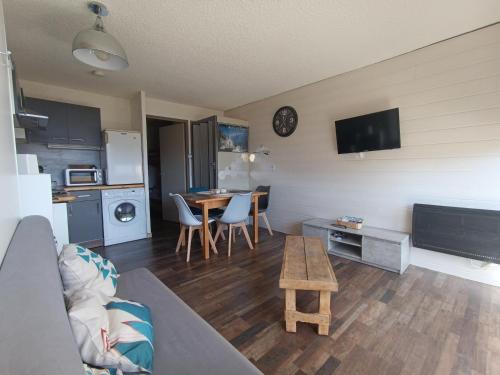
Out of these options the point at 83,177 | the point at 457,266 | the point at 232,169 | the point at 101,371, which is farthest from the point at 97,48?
the point at 457,266

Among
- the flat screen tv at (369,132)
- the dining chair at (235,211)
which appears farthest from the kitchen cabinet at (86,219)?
the flat screen tv at (369,132)

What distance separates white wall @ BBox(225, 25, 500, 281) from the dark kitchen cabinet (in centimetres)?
350

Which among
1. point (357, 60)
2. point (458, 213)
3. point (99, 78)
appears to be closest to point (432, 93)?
point (357, 60)

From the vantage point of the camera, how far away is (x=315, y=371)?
54.7 inches

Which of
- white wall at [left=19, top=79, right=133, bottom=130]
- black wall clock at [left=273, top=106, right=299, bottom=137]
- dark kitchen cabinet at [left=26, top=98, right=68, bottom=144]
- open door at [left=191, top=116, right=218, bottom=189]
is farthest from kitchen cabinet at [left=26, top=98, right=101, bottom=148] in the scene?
black wall clock at [left=273, top=106, right=299, bottom=137]

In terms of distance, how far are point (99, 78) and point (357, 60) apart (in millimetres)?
3566

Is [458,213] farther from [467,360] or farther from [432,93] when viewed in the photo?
[467,360]

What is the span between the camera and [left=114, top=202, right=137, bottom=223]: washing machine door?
371cm

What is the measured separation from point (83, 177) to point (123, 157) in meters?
0.64

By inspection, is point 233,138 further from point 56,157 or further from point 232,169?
point 56,157

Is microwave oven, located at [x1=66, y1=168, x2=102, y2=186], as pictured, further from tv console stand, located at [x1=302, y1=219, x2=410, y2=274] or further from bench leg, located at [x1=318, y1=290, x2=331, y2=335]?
bench leg, located at [x1=318, y1=290, x2=331, y2=335]

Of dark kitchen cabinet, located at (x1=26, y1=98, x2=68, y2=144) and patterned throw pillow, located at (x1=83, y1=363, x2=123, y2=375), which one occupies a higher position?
dark kitchen cabinet, located at (x1=26, y1=98, x2=68, y2=144)

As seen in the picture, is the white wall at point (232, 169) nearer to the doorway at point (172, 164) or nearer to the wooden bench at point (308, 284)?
the doorway at point (172, 164)

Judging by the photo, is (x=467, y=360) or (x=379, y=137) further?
(x=379, y=137)
